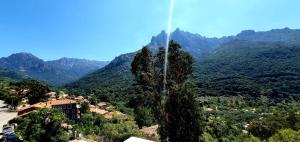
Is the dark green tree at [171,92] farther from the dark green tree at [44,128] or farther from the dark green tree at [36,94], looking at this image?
the dark green tree at [36,94]

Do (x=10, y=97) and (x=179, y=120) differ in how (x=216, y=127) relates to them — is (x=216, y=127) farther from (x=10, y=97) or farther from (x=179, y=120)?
(x=10, y=97)

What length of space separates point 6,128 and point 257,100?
124 m

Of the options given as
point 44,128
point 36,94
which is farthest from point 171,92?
point 36,94

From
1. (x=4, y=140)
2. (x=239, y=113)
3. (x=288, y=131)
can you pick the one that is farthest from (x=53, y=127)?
(x=239, y=113)

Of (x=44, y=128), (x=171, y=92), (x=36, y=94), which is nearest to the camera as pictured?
(x=171, y=92)

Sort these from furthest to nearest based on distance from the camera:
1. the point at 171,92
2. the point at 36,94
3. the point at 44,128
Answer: the point at 36,94, the point at 44,128, the point at 171,92

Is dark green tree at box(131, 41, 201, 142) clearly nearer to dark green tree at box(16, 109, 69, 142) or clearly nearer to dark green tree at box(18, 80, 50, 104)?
dark green tree at box(16, 109, 69, 142)

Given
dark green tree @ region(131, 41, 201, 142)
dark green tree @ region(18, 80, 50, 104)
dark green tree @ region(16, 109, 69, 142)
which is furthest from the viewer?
dark green tree @ region(18, 80, 50, 104)

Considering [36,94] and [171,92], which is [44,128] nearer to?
[171,92]

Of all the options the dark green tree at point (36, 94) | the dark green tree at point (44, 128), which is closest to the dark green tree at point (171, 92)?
the dark green tree at point (44, 128)

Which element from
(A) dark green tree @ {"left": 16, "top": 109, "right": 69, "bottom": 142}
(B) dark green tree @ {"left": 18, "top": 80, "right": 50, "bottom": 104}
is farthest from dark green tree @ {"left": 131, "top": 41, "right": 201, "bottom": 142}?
(B) dark green tree @ {"left": 18, "top": 80, "right": 50, "bottom": 104}

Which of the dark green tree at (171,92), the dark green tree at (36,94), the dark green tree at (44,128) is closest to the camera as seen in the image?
the dark green tree at (171,92)

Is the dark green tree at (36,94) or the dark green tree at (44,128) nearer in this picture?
the dark green tree at (44,128)

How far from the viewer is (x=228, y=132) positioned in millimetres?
77125
